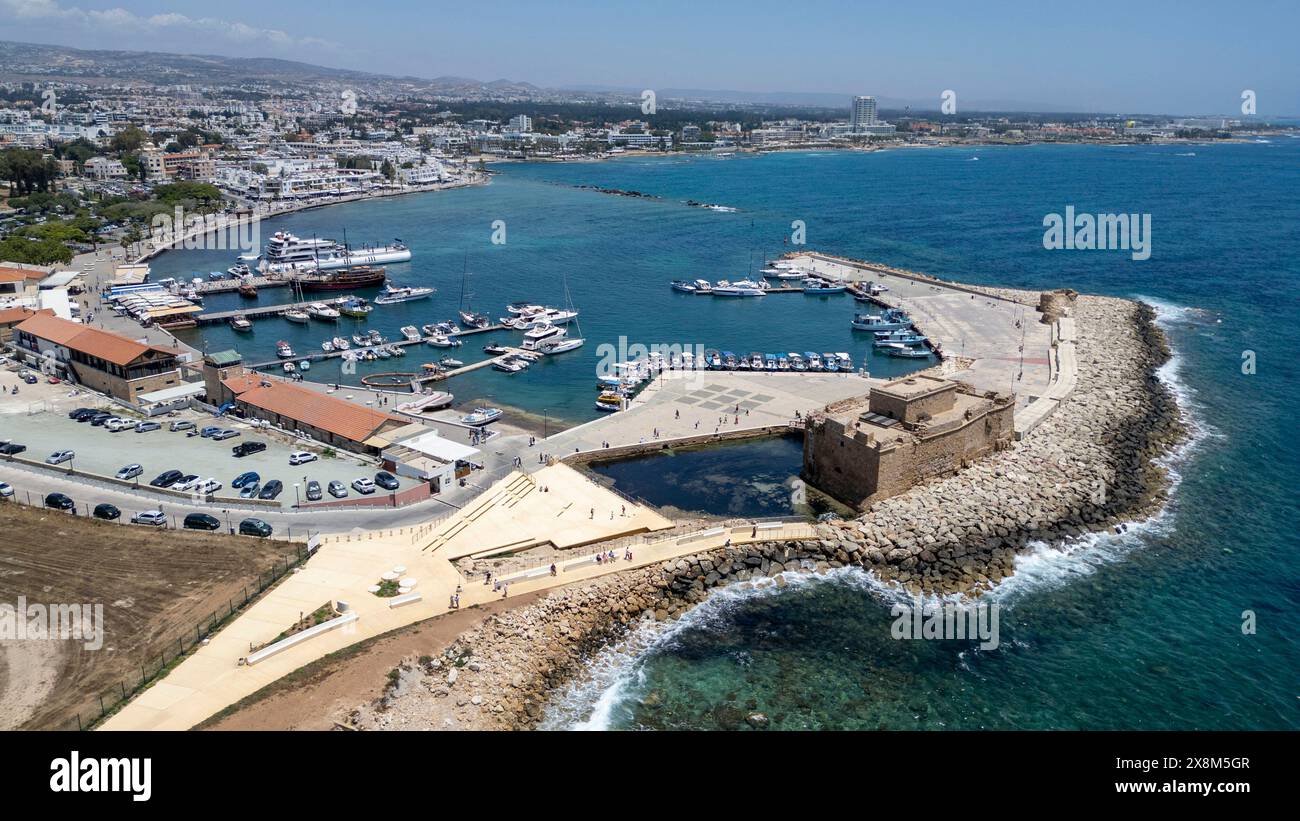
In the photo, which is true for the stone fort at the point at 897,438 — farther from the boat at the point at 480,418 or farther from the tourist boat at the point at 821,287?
the tourist boat at the point at 821,287

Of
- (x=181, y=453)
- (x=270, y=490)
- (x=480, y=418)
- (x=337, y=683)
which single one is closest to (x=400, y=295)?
(x=480, y=418)

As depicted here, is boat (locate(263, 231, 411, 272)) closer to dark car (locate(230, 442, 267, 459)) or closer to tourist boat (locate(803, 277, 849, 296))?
tourist boat (locate(803, 277, 849, 296))

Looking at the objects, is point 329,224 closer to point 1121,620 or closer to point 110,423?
point 110,423

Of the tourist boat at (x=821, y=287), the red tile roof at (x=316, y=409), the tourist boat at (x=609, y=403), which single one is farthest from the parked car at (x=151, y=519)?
the tourist boat at (x=821, y=287)

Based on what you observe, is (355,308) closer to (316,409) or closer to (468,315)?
(468,315)

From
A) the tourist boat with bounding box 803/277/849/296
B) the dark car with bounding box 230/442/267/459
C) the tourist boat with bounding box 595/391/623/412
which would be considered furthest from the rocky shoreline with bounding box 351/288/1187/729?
the tourist boat with bounding box 803/277/849/296
